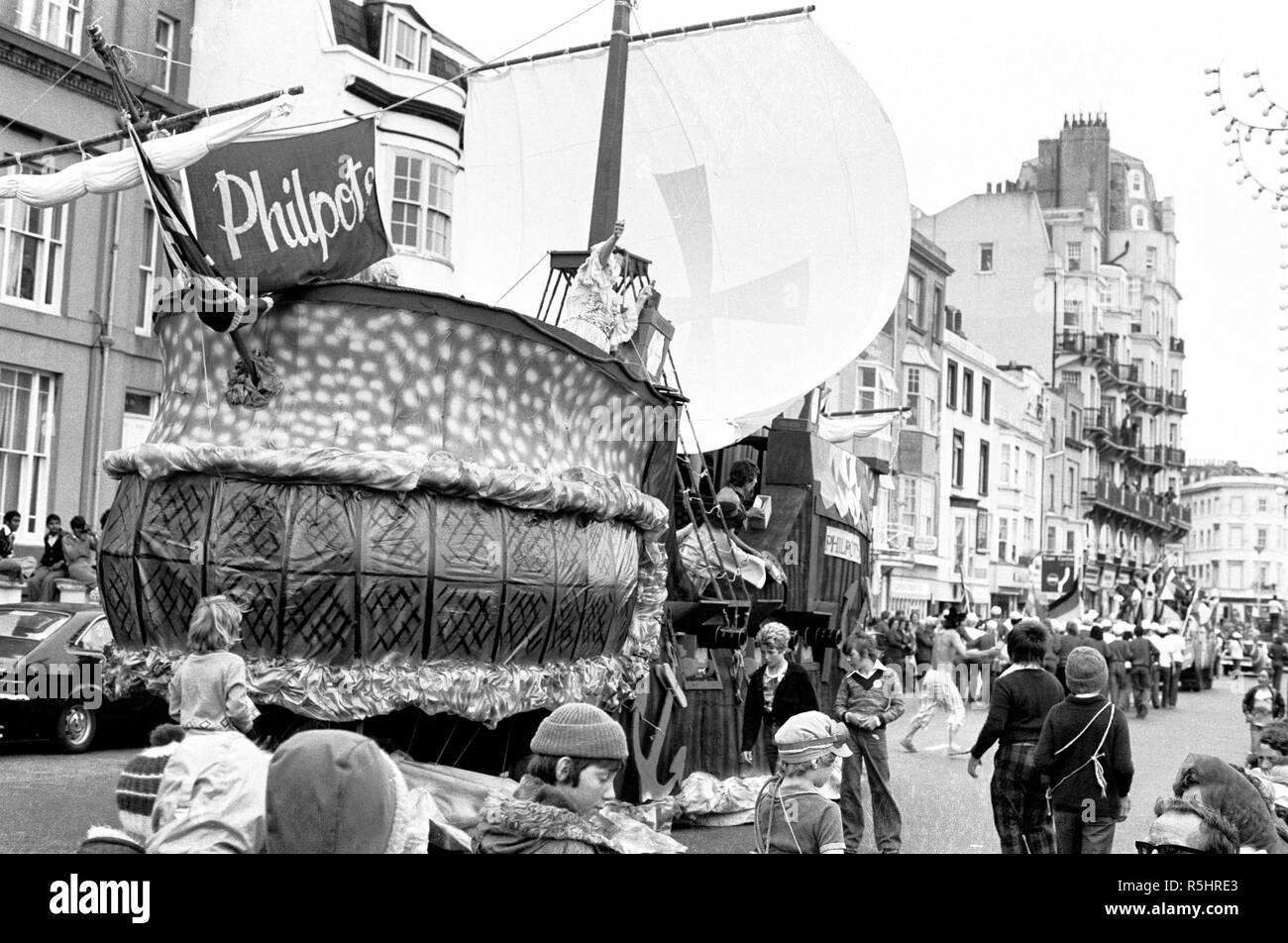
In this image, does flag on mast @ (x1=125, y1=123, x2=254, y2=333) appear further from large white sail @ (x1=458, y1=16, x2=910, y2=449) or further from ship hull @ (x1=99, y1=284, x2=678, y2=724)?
large white sail @ (x1=458, y1=16, x2=910, y2=449)

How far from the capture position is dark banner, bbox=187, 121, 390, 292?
7.24 m

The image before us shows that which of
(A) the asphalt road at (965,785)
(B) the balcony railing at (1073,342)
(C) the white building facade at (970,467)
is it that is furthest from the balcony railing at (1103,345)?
(A) the asphalt road at (965,785)

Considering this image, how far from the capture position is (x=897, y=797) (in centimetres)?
1283

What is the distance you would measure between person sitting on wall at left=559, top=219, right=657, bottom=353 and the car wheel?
5.15 m

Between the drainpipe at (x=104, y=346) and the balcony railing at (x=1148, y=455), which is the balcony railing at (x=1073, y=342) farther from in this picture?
the drainpipe at (x=104, y=346)

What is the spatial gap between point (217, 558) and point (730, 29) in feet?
50.3

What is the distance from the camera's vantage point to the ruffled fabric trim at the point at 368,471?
281 inches

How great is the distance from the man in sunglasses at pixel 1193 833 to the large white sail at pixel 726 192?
13.7 metres

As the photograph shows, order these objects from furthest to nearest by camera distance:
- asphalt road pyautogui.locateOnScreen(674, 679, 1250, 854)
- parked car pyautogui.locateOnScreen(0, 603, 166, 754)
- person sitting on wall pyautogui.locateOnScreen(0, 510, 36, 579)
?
1. person sitting on wall pyautogui.locateOnScreen(0, 510, 36, 579)
2. parked car pyautogui.locateOnScreen(0, 603, 166, 754)
3. asphalt road pyautogui.locateOnScreen(674, 679, 1250, 854)

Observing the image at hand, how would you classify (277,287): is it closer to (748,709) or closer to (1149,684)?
(748,709)

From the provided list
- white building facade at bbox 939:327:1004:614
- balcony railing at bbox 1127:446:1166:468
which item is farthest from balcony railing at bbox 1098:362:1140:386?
white building facade at bbox 939:327:1004:614
